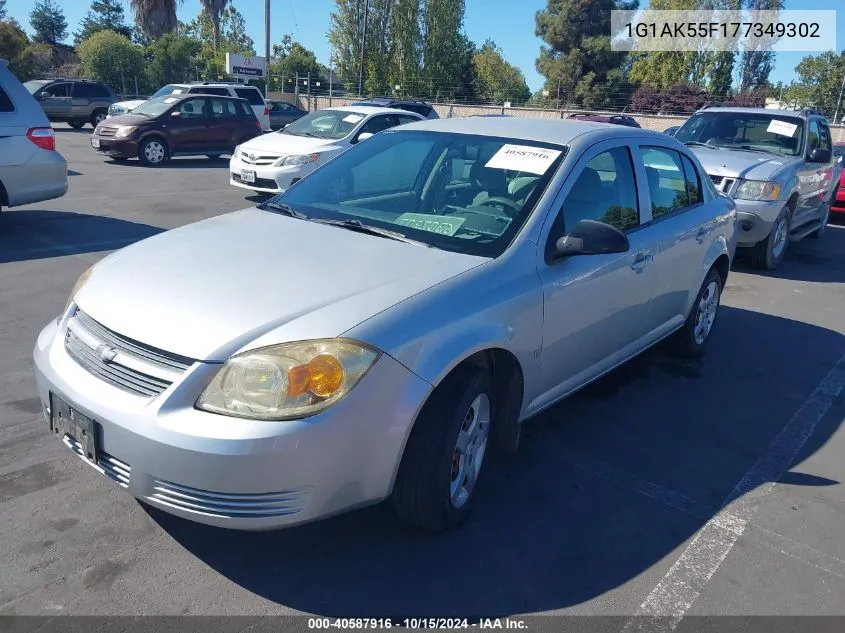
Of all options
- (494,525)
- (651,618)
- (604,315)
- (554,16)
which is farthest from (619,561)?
(554,16)

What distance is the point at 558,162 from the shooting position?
3.65 meters

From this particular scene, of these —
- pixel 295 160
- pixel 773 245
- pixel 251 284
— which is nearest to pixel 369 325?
pixel 251 284

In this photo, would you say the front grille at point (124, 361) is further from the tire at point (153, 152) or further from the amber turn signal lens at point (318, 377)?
the tire at point (153, 152)

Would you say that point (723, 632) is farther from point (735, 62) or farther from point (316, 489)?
point (735, 62)

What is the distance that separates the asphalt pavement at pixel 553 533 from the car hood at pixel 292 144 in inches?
265

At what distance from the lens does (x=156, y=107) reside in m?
16.0

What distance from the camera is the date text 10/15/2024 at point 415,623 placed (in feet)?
8.37

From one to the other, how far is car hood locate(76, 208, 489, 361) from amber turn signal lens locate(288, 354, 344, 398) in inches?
3.9

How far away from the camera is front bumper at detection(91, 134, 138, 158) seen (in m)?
15.0

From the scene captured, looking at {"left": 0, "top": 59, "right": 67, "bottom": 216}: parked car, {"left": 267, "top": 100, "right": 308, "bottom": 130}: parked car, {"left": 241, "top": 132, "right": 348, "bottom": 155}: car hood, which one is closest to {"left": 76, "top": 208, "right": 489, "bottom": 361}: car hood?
{"left": 0, "top": 59, "right": 67, "bottom": 216}: parked car

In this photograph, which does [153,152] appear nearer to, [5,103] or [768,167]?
[5,103]

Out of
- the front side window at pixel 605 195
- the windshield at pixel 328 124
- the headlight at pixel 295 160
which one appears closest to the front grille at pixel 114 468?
the front side window at pixel 605 195

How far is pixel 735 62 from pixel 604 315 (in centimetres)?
5007

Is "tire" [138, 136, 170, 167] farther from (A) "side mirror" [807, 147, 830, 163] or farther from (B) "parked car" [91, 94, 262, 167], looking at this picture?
(A) "side mirror" [807, 147, 830, 163]
